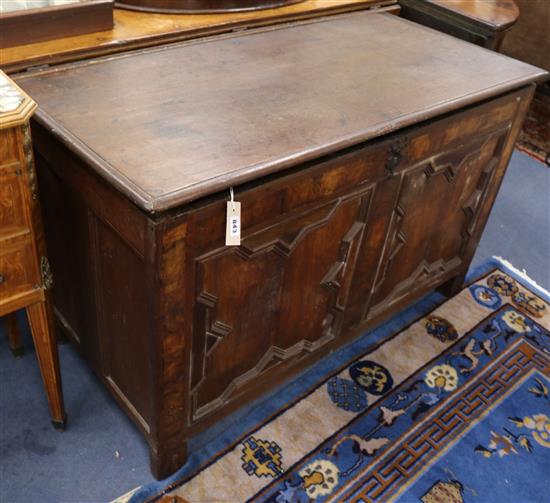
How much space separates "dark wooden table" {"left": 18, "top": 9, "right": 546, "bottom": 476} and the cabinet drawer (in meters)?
0.14

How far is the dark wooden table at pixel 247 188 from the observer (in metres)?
1.13

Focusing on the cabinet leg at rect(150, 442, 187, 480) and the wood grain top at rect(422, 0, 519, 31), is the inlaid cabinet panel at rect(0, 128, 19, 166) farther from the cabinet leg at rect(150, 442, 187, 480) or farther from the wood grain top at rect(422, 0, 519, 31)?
the wood grain top at rect(422, 0, 519, 31)

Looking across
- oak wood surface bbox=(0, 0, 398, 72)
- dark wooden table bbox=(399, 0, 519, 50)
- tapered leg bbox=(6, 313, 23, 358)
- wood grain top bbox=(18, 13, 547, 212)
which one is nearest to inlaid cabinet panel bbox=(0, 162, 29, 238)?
wood grain top bbox=(18, 13, 547, 212)

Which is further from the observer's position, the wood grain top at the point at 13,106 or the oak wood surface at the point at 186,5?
the oak wood surface at the point at 186,5

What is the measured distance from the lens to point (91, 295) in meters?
1.41

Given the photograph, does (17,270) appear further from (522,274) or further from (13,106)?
(522,274)

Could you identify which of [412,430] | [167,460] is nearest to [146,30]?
[167,460]

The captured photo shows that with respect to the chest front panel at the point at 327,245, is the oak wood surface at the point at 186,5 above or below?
above

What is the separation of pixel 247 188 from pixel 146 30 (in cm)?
65

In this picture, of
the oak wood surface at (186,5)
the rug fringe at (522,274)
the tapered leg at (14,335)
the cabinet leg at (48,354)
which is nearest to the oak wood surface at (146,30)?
the oak wood surface at (186,5)

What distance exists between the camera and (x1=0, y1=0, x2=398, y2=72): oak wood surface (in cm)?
136

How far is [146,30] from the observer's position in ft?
5.08

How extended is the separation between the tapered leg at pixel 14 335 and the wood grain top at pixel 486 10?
1684 mm

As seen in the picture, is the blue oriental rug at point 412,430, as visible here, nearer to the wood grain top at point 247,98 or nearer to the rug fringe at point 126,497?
the rug fringe at point 126,497
